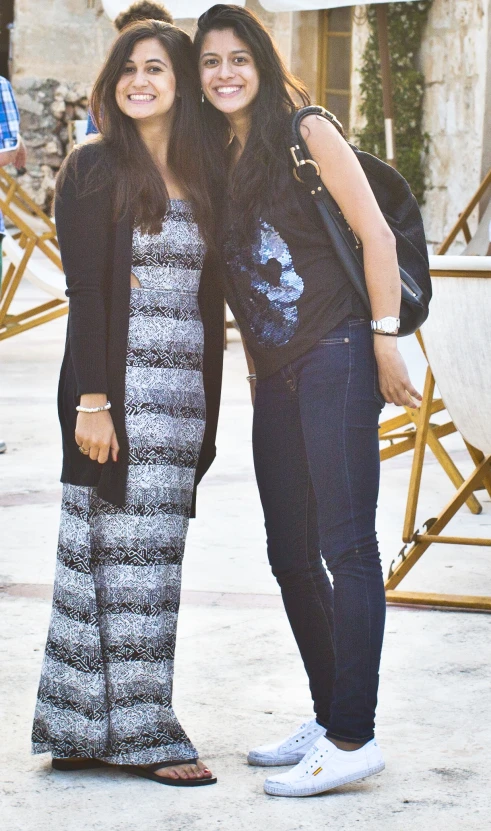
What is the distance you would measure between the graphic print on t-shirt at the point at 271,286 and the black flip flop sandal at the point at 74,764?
0.88 m

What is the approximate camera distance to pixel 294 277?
7.79 feet

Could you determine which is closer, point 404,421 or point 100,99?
point 100,99

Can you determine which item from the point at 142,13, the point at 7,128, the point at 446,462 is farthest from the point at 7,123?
the point at 142,13

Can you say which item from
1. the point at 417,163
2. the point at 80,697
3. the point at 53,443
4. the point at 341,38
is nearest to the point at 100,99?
the point at 80,697

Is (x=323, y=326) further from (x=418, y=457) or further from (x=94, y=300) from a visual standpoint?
(x=418, y=457)

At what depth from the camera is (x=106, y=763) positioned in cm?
252

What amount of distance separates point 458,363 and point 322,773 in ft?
4.93

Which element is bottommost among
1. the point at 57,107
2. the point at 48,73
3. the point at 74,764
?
the point at 57,107

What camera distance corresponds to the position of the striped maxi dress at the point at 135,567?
8.06ft

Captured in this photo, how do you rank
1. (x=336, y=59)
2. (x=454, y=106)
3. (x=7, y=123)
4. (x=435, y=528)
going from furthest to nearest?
(x=336, y=59)
(x=454, y=106)
(x=7, y=123)
(x=435, y=528)

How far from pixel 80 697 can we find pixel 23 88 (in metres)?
18.8

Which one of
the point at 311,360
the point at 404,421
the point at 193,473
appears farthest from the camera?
the point at 404,421

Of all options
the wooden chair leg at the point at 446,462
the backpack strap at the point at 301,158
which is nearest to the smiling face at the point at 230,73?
the backpack strap at the point at 301,158

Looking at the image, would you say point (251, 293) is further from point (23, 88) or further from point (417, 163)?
point (23, 88)
